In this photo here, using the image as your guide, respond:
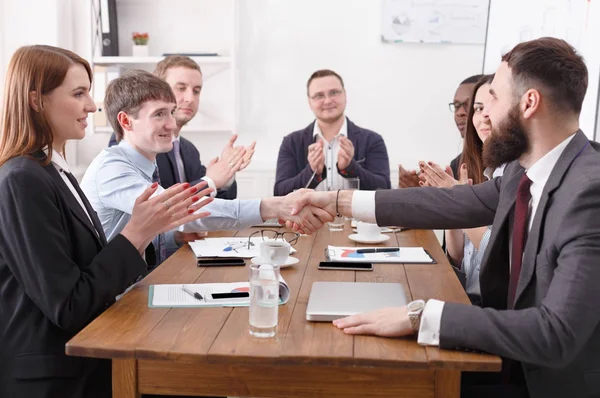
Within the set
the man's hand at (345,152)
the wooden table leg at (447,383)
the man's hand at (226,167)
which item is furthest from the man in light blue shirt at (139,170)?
the man's hand at (345,152)

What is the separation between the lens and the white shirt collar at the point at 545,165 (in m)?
1.65

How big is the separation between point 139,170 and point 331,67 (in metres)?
2.23

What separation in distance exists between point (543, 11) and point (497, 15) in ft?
1.97

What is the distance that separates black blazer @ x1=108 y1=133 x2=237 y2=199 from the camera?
10.3 ft

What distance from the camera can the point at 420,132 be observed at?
4.50 meters

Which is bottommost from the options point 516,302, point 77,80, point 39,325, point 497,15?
point 39,325

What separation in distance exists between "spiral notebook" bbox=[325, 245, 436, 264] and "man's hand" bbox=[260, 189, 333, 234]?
0.10m

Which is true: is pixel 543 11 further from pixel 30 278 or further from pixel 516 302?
pixel 30 278

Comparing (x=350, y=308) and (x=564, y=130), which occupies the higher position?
(x=564, y=130)

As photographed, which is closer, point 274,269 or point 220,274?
point 274,269

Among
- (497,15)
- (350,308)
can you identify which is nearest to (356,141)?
(497,15)

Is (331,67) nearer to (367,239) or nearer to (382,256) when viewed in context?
(367,239)

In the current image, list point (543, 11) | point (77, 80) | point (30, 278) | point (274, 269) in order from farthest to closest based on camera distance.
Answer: point (543, 11) < point (77, 80) < point (30, 278) < point (274, 269)

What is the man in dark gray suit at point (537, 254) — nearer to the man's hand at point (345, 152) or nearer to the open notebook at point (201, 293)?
the open notebook at point (201, 293)
